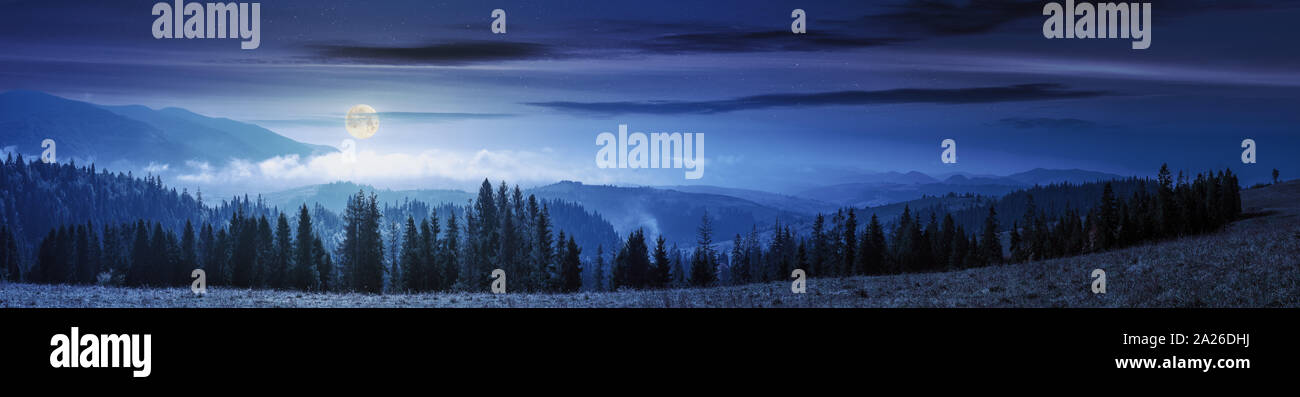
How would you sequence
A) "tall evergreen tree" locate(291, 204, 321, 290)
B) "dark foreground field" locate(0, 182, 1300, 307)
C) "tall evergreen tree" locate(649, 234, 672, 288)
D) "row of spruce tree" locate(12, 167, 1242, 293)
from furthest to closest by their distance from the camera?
"tall evergreen tree" locate(649, 234, 672, 288), "tall evergreen tree" locate(291, 204, 321, 290), "row of spruce tree" locate(12, 167, 1242, 293), "dark foreground field" locate(0, 182, 1300, 307)

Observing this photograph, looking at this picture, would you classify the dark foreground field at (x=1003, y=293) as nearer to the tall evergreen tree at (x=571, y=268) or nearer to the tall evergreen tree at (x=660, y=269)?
the tall evergreen tree at (x=571, y=268)

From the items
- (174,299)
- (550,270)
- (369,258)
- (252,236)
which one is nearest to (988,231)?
(550,270)

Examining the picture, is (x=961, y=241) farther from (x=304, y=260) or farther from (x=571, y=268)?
(x=304, y=260)

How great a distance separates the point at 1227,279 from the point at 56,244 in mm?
153635

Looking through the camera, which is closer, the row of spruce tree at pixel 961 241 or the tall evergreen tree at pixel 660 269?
the row of spruce tree at pixel 961 241

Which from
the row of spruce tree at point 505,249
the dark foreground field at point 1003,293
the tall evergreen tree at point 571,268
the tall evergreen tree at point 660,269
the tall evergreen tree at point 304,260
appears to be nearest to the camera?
the dark foreground field at point 1003,293

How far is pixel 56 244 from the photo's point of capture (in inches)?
4828

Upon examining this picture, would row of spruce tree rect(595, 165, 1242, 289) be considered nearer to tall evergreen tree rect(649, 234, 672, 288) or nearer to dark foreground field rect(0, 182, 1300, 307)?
tall evergreen tree rect(649, 234, 672, 288)

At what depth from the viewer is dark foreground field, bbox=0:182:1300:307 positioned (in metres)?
23.1

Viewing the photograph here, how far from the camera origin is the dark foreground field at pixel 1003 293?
2311 cm

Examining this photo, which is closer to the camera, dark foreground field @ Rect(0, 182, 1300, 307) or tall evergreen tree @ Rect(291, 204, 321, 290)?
dark foreground field @ Rect(0, 182, 1300, 307)

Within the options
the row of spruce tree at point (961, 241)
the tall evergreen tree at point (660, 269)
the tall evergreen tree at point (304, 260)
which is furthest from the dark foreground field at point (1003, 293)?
the tall evergreen tree at point (304, 260)

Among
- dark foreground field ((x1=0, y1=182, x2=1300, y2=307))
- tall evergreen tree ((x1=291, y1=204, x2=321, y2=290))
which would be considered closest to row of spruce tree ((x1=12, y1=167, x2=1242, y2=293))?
tall evergreen tree ((x1=291, y1=204, x2=321, y2=290))
